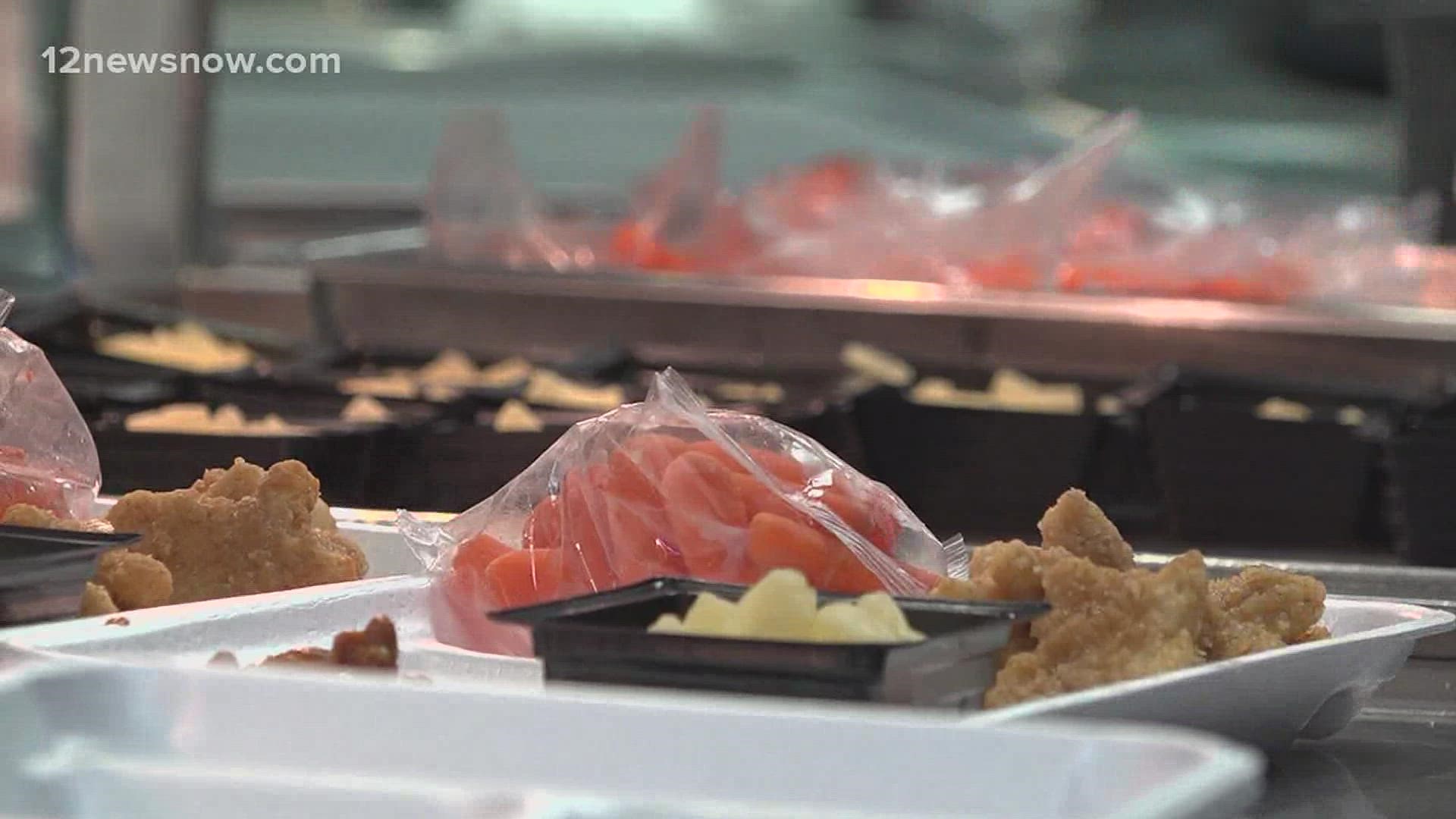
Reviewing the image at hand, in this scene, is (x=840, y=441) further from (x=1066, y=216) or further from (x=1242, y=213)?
(x=1242, y=213)

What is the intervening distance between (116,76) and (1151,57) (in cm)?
615

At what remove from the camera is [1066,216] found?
3.99 metres

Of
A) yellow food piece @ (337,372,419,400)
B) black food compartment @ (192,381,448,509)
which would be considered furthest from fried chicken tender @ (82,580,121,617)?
yellow food piece @ (337,372,419,400)

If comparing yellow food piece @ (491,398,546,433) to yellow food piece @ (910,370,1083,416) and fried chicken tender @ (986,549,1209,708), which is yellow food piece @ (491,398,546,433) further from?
fried chicken tender @ (986,549,1209,708)

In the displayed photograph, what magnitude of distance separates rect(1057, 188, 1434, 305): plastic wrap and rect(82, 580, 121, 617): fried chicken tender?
107 inches

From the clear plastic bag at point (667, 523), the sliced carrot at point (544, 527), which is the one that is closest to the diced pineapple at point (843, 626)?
the clear plastic bag at point (667, 523)

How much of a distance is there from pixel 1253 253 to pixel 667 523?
2.80 metres

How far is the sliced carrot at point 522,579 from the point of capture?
1395 mm

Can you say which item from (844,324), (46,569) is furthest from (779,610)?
(844,324)

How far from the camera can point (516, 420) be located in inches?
Result: 103

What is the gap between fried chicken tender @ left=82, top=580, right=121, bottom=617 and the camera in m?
1.29

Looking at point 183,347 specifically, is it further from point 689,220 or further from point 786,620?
point 786,620

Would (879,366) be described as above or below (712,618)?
below

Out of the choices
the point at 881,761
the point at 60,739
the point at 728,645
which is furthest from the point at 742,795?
the point at 60,739
